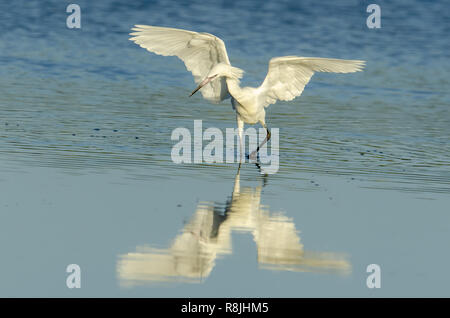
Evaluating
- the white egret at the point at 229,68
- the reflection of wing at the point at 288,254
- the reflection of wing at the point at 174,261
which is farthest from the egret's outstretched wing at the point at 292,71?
the reflection of wing at the point at 174,261

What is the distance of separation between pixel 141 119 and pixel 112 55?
295 inches

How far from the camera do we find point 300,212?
337 inches

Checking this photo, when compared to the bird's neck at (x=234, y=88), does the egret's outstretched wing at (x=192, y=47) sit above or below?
above

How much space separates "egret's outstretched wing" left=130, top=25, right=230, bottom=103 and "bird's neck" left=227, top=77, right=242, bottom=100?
266mm

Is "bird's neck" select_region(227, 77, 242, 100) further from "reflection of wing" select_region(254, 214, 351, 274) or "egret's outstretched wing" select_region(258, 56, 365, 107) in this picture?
"reflection of wing" select_region(254, 214, 351, 274)

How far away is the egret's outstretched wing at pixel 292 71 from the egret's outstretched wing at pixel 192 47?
602 millimetres

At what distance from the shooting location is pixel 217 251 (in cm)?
720

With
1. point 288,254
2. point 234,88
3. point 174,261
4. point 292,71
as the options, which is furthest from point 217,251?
point 292,71

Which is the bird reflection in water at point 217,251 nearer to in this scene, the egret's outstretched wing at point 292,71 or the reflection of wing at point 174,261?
the reflection of wing at point 174,261

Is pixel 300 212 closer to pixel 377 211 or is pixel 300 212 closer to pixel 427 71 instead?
pixel 377 211

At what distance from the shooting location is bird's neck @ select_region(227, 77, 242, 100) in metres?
11.7

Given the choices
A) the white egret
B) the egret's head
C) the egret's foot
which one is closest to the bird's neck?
the white egret

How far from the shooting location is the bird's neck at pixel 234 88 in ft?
38.5
